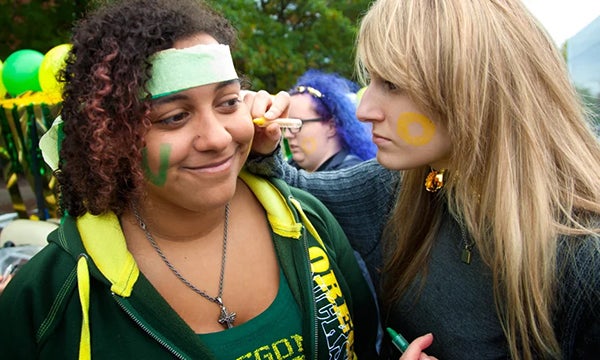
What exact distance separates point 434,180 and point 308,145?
1.82 m

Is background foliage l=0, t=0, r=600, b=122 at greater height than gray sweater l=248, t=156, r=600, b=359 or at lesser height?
greater

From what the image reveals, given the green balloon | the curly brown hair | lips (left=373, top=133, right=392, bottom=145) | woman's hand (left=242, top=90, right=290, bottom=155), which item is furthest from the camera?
the green balloon

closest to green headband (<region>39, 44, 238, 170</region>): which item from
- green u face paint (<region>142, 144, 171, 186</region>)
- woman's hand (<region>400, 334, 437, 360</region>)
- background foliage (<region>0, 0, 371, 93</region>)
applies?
green u face paint (<region>142, 144, 171, 186</region>)

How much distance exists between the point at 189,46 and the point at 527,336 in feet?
3.73

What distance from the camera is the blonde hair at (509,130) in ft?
4.24

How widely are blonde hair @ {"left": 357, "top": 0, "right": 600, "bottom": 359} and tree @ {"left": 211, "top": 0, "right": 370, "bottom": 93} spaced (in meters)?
4.93

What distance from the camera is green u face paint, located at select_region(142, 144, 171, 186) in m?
1.24

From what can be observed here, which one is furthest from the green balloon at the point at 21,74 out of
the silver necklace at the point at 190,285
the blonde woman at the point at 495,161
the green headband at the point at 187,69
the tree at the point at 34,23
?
the blonde woman at the point at 495,161

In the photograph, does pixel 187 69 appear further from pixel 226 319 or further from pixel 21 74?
pixel 21 74

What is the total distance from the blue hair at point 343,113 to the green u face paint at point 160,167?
7.22ft

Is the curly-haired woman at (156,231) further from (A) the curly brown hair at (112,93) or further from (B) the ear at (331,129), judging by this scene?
(B) the ear at (331,129)

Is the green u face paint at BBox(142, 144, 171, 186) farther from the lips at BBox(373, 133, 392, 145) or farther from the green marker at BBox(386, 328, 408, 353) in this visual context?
the green marker at BBox(386, 328, 408, 353)

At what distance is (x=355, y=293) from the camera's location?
1766 millimetres

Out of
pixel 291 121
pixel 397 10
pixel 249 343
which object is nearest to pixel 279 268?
pixel 249 343
